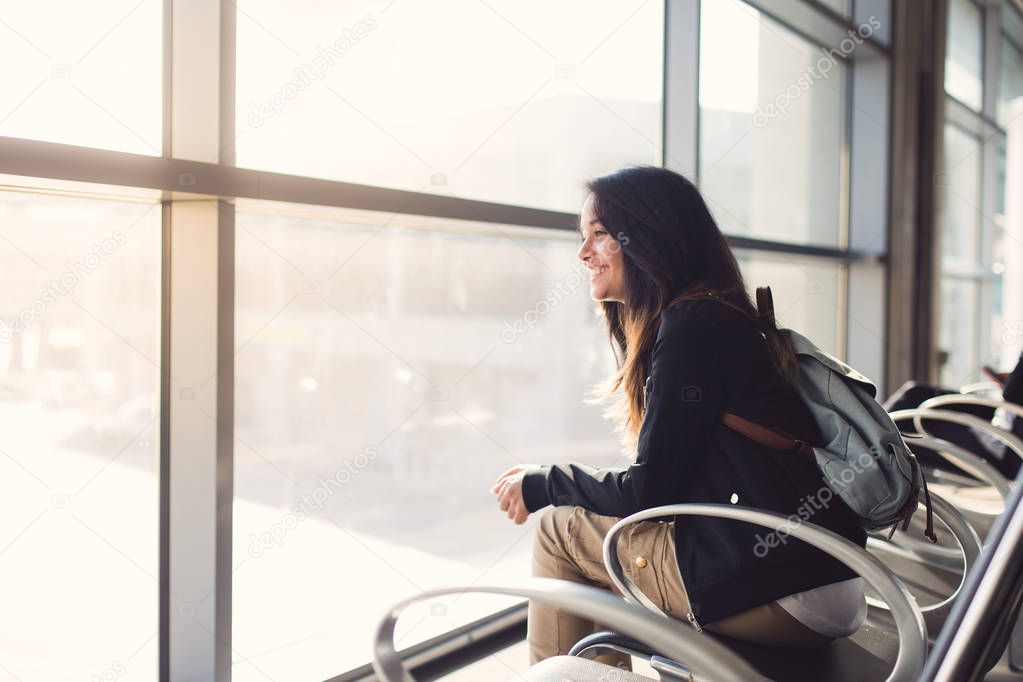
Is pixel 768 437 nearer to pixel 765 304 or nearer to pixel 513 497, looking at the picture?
pixel 765 304

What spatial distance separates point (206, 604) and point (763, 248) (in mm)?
2506

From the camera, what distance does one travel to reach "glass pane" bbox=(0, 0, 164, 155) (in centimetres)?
125

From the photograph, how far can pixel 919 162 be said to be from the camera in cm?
430

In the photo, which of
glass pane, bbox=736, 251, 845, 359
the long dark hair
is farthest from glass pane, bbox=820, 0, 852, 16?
the long dark hair

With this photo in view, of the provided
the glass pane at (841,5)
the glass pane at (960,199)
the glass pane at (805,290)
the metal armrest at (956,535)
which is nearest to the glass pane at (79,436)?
the metal armrest at (956,535)

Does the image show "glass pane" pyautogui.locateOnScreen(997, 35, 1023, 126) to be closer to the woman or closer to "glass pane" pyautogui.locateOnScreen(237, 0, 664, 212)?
"glass pane" pyautogui.locateOnScreen(237, 0, 664, 212)

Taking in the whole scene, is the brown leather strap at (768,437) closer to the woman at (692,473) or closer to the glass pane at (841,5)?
the woman at (692,473)

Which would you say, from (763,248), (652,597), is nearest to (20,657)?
(652,597)

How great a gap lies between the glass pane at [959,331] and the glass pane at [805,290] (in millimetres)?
815

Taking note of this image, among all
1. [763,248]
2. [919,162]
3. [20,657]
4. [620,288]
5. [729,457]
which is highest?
[919,162]

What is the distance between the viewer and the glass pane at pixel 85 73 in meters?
1.25

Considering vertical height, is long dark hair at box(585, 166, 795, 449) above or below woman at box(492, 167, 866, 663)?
above

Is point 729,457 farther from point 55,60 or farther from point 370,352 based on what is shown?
point 55,60

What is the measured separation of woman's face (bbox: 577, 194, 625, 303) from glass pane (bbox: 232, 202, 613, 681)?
1.71 feet
